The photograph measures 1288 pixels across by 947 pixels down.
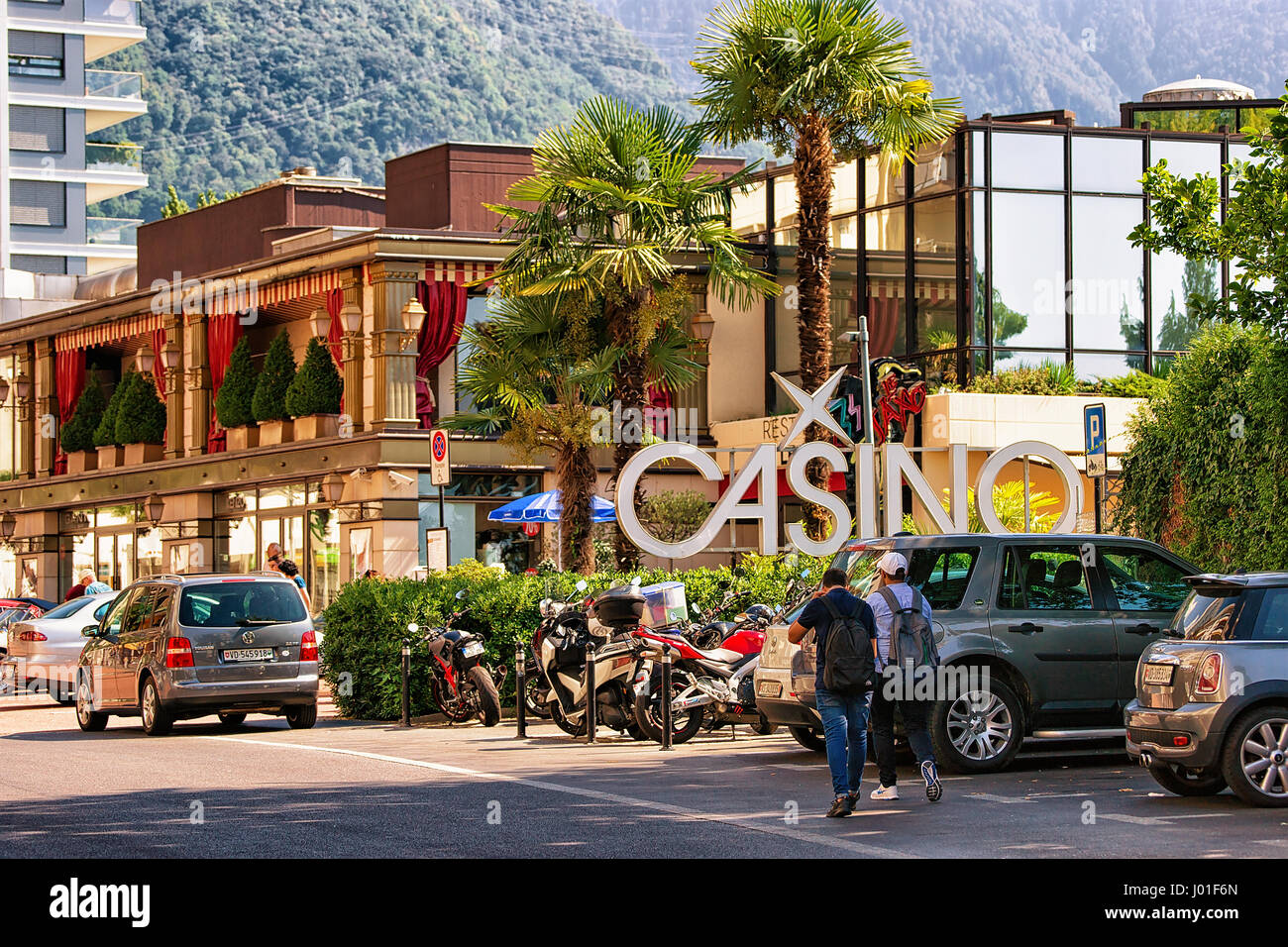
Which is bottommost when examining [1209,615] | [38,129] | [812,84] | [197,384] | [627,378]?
[1209,615]

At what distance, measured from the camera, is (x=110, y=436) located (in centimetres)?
4516

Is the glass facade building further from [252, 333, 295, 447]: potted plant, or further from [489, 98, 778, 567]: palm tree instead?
[252, 333, 295, 447]: potted plant

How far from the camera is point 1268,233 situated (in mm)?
16719

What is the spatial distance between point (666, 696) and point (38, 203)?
80.5m

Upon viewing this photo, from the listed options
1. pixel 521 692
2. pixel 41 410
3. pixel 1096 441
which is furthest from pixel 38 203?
pixel 521 692

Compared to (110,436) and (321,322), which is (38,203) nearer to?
(110,436)

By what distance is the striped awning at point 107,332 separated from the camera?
43688 mm

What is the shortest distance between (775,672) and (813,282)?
9.50 metres

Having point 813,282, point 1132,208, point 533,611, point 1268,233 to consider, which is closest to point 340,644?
point 533,611

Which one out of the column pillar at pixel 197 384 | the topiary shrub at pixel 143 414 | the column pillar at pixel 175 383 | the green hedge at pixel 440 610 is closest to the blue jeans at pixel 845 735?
the green hedge at pixel 440 610

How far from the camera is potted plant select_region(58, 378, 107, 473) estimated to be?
4644 cm

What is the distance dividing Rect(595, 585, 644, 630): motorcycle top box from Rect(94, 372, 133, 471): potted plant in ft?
96.5

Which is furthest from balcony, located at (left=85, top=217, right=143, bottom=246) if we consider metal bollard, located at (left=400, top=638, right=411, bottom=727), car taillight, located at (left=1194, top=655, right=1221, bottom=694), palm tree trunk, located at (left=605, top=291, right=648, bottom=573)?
car taillight, located at (left=1194, top=655, right=1221, bottom=694)

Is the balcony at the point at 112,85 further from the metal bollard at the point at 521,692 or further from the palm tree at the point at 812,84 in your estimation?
the metal bollard at the point at 521,692
